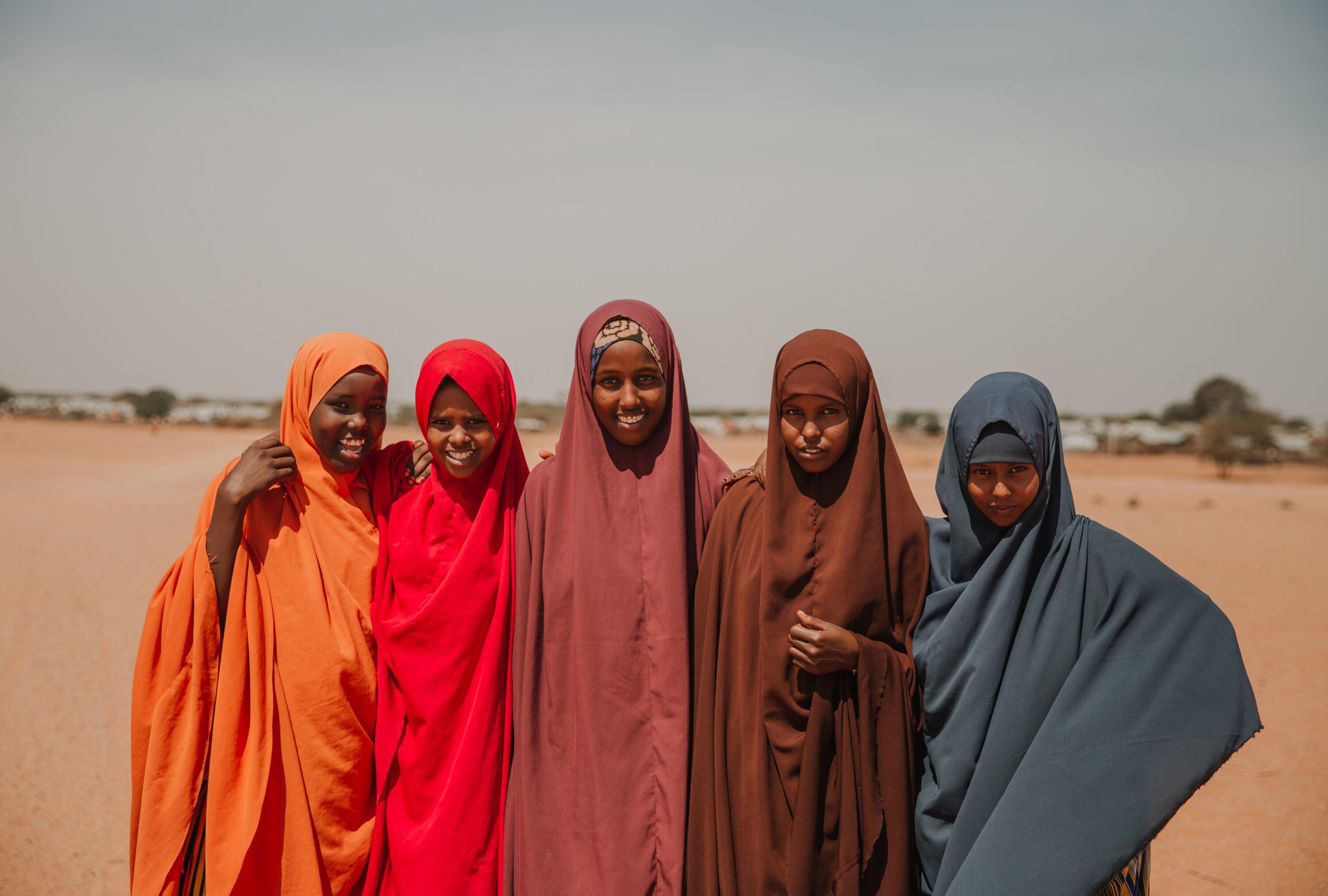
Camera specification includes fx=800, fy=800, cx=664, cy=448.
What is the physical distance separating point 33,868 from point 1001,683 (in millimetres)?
4226

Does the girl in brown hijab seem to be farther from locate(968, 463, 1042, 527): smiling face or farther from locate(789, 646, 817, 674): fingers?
locate(968, 463, 1042, 527): smiling face

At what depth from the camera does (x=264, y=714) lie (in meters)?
2.41

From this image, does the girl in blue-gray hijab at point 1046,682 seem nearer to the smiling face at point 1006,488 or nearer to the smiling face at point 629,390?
the smiling face at point 1006,488

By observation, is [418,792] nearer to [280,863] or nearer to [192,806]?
[280,863]

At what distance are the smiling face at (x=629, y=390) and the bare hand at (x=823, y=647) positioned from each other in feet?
2.38

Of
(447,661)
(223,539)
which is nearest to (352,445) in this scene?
(223,539)

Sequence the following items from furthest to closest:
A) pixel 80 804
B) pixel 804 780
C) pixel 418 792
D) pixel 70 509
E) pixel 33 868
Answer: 1. pixel 70 509
2. pixel 80 804
3. pixel 33 868
4. pixel 418 792
5. pixel 804 780

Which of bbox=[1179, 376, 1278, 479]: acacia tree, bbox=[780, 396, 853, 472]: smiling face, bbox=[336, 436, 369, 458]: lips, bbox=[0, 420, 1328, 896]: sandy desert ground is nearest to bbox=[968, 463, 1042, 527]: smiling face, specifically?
bbox=[780, 396, 853, 472]: smiling face

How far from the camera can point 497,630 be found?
2441 millimetres

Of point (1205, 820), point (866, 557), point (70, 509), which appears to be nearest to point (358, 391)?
point (866, 557)

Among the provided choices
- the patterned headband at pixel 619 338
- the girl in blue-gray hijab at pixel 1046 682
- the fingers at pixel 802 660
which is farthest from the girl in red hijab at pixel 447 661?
the girl in blue-gray hijab at pixel 1046 682

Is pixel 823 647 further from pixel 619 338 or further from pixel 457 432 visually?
pixel 457 432

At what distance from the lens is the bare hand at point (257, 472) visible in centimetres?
239

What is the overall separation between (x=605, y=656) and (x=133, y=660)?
19.7ft
